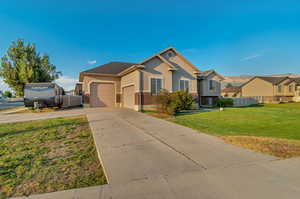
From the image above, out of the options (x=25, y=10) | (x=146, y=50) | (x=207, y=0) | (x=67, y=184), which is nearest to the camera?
(x=67, y=184)

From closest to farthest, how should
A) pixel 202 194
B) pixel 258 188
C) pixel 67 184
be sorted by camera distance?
pixel 202 194
pixel 258 188
pixel 67 184

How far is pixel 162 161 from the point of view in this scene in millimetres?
3350

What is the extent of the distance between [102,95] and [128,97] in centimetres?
336

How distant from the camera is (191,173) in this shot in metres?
2.78

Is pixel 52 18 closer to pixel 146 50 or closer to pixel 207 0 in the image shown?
pixel 146 50

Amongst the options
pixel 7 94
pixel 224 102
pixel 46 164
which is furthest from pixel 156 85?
pixel 7 94

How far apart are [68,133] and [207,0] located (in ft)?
57.3

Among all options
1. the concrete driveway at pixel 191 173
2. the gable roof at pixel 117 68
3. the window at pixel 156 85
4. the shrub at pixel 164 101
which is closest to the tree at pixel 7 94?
the gable roof at pixel 117 68

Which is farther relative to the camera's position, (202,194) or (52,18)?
(52,18)

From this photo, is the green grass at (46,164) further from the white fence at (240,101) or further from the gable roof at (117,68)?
the white fence at (240,101)

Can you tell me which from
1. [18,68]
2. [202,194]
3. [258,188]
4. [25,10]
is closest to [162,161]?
[202,194]

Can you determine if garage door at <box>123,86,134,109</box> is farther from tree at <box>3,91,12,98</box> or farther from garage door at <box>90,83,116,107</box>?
tree at <box>3,91,12,98</box>

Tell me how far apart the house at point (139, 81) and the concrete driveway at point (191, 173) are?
873cm

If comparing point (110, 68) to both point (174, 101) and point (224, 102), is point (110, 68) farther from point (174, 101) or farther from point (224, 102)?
point (224, 102)
